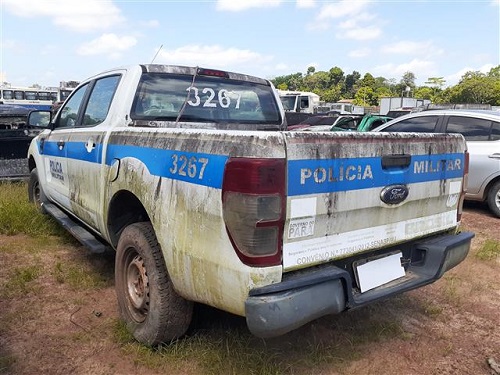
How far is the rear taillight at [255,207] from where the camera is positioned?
210cm

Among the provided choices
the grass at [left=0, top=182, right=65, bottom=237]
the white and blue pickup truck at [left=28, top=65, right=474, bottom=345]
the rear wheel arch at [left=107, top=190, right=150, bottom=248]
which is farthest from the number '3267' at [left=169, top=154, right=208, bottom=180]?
the grass at [left=0, top=182, right=65, bottom=237]

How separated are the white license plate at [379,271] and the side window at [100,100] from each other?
7.58ft

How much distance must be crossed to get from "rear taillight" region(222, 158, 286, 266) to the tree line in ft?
151

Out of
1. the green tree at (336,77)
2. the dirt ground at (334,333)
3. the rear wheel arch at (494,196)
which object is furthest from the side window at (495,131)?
the green tree at (336,77)

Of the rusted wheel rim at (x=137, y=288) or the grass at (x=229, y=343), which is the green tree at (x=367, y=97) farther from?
the rusted wheel rim at (x=137, y=288)

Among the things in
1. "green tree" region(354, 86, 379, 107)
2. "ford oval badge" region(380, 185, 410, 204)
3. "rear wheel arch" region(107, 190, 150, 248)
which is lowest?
"rear wheel arch" region(107, 190, 150, 248)

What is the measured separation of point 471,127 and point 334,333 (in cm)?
515

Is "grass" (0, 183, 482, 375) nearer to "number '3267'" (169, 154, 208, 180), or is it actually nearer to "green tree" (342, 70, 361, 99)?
"number '3267'" (169, 154, 208, 180)

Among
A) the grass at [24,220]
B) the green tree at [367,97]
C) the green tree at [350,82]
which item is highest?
the green tree at [350,82]

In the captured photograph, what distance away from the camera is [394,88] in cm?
8225

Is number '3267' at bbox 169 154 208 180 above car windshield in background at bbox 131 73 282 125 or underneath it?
underneath

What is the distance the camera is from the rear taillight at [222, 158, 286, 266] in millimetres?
2104

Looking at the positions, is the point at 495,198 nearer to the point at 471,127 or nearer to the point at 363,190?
the point at 471,127

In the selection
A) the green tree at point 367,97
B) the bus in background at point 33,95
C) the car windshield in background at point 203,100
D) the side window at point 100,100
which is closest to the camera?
the car windshield in background at point 203,100
